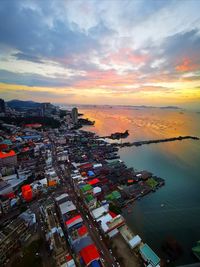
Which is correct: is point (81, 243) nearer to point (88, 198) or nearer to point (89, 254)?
point (89, 254)

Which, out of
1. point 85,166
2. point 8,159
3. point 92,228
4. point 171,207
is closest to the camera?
point 92,228

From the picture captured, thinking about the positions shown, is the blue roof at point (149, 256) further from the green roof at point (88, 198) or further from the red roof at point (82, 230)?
the green roof at point (88, 198)

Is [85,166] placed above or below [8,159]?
below

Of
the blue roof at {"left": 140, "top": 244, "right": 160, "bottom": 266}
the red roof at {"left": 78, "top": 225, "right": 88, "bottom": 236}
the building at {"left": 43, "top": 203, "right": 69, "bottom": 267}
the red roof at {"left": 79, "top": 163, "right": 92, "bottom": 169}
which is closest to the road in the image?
the red roof at {"left": 78, "top": 225, "right": 88, "bottom": 236}

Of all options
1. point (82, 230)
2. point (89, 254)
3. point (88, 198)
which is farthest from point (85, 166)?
point (89, 254)

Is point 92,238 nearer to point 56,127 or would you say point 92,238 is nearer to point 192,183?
point 192,183

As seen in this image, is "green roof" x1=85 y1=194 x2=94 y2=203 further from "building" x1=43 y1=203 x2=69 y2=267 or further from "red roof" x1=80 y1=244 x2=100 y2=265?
"red roof" x1=80 y1=244 x2=100 y2=265

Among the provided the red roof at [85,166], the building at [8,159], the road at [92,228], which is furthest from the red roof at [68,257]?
the building at [8,159]

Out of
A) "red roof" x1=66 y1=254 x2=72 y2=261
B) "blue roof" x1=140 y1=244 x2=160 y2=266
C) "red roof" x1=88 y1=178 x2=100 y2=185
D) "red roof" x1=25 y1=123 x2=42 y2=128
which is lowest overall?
"red roof" x1=88 y1=178 x2=100 y2=185

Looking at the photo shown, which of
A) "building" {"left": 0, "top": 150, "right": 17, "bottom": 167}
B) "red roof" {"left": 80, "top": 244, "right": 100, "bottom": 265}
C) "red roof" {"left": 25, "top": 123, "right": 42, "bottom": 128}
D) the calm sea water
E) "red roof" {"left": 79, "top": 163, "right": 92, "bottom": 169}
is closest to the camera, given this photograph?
"red roof" {"left": 80, "top": 244, "right": 100, "bottom": 265}
